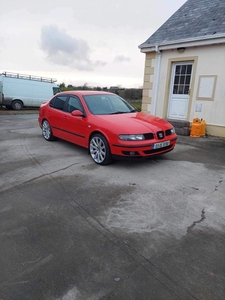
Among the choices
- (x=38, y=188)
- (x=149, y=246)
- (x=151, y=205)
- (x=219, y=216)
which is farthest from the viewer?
(x=38, y=188)

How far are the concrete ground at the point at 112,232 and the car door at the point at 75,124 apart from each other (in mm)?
833

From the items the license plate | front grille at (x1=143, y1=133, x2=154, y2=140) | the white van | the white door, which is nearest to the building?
the white door

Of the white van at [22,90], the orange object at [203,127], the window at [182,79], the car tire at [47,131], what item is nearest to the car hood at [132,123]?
the car tire at [47,131]

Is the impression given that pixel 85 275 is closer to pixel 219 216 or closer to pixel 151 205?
pixel 151 205

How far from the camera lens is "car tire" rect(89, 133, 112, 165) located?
15.6 feet

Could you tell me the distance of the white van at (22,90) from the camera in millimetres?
16797

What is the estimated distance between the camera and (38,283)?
1935mm

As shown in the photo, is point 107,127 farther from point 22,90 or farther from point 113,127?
point 22,90

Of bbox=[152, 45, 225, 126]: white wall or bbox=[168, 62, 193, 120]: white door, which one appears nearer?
bbox=[152, 45, 225, 126]: white wall

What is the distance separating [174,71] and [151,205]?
24.4 ft

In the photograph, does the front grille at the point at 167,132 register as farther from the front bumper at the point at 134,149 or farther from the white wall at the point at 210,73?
the white wall at the point at 210,73

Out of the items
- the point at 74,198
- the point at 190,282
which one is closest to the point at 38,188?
the point at 74,198

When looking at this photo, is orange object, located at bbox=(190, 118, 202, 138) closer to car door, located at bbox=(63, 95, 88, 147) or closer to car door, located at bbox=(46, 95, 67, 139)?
car door, located at bbox=(63, 95, 88, 147)

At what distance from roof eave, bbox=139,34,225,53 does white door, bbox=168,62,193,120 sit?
71cm
